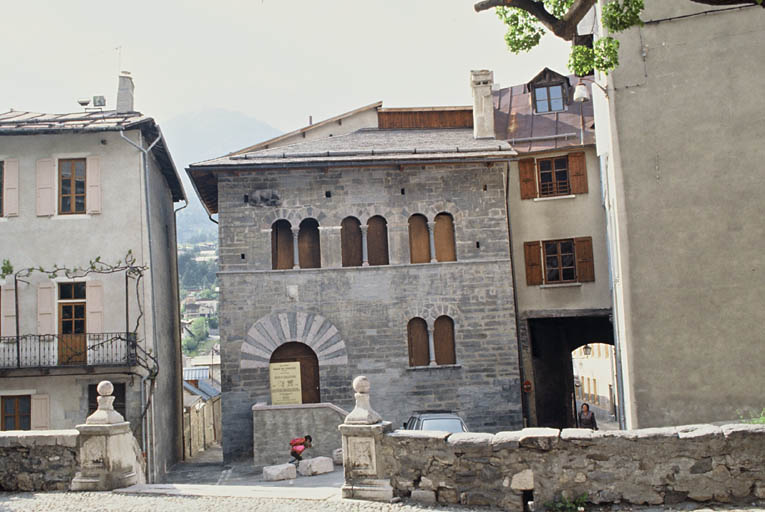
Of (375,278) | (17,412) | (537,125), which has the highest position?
(537,125)

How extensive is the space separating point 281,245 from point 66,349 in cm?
575

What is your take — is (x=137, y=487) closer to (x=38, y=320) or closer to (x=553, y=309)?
(x=38, y=320)

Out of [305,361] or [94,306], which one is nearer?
[94,306]

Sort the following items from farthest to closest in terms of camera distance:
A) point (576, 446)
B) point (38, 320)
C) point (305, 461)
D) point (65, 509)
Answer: point (38, 320), point (305, 461), point (65, 509), point (576, 446)

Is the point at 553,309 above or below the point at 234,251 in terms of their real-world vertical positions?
below

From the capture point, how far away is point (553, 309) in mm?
22062

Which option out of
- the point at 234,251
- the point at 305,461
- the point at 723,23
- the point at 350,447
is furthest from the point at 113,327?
the point at 723,23

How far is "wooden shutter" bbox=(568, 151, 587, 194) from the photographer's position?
22.1m

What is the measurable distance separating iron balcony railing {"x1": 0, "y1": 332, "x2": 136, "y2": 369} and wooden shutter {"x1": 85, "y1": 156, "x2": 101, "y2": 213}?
3128 mm

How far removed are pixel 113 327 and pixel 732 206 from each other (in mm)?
13965

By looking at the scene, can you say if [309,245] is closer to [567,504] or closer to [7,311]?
[7,311]

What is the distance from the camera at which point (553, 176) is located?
22.6 metres

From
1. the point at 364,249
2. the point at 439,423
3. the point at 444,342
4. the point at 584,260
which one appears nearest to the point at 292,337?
the point at 364,249

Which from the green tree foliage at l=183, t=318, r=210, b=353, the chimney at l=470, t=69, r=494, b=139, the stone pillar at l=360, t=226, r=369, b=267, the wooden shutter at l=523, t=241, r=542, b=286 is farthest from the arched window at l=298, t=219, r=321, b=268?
the green tree foliage at l=183, t=318, r=210, b=353
